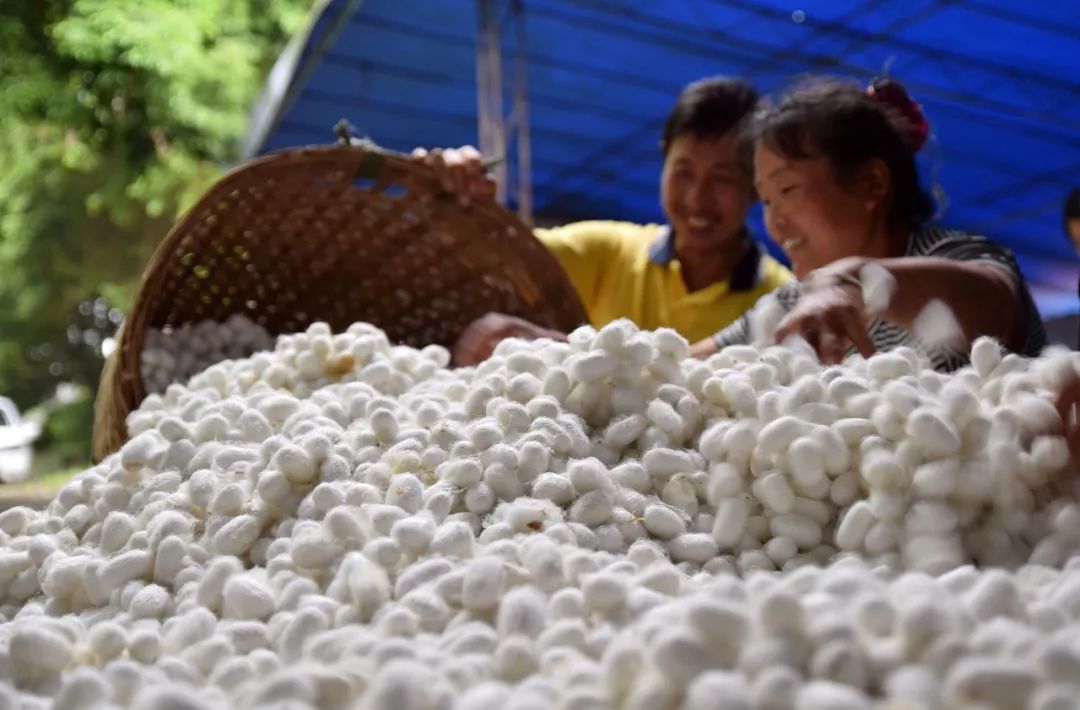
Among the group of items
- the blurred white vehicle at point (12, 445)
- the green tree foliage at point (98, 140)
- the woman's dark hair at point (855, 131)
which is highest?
the woman's dark hair at point (855, 131)

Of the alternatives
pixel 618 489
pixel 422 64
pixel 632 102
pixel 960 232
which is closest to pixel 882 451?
→ pixel 618 489

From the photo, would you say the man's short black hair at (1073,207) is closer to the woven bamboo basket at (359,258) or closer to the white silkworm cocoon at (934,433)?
the woven bamboo basket at (359,258)

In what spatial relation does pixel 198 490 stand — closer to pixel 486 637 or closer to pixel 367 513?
pixel 367 513

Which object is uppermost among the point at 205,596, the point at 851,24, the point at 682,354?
the point at 851,24

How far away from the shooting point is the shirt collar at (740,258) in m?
1.42

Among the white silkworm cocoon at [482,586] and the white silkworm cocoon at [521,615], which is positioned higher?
the white silkworm cocoon at [521,615]

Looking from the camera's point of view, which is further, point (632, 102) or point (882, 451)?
point (632, 102)

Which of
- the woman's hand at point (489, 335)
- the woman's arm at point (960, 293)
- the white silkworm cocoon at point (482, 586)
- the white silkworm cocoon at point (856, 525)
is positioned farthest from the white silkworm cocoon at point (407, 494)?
the woman's hand at point (489, 335)

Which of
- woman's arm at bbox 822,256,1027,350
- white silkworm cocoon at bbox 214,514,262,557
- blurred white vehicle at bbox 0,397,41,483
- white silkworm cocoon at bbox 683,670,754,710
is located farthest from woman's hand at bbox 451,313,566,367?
blurred white vehicle at bbox 0,397,41,483

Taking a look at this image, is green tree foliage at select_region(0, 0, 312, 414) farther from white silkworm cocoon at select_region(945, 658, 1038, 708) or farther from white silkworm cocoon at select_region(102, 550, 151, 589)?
white silkworm cocoon at select_region(945, 658, 1038, 708)

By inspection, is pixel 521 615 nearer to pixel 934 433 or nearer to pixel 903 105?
pixel 934 433

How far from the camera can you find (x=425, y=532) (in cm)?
50

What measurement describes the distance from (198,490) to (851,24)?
10.4 ft

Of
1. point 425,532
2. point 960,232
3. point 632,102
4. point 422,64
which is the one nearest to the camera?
point 425,532
